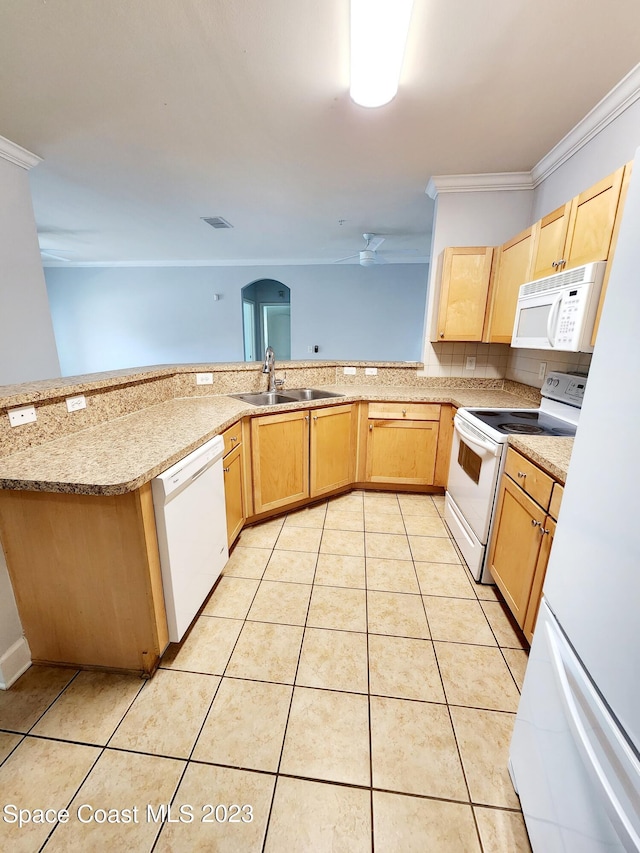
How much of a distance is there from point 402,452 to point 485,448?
103cm

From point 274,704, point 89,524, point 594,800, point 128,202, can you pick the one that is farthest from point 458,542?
point 128,202

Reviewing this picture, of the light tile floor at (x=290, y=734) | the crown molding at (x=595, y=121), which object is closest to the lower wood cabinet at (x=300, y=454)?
the light tile floor at (x=290, y=734)

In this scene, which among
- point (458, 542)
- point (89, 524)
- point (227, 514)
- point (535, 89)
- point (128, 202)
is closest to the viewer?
point (89, 524)

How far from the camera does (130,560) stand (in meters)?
1.20

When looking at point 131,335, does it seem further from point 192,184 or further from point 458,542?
point 458,542

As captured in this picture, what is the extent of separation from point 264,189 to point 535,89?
2036 millimetres

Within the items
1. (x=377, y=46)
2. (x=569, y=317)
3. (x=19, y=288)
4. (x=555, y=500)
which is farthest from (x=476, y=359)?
(x=19, y=288)

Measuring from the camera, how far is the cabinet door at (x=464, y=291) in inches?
102

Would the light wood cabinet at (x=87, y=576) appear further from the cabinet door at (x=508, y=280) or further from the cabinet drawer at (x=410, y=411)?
the cabinet door at (x=508, y=280)

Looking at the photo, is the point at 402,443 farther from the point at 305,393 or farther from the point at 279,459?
the point at 279,459

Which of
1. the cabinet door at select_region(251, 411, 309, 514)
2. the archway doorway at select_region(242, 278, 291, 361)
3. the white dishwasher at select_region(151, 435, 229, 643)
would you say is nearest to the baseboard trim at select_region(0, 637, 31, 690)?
the white dishwasher at select_region(151, 435, 229, 643)

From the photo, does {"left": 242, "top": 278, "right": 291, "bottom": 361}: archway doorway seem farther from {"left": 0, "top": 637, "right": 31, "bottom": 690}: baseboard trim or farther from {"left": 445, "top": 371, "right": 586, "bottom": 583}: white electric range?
{"left": 0, "top": 637, "right": 31, "bottom": 690}: baseboard trim

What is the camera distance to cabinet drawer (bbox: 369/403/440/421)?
2.69 meters

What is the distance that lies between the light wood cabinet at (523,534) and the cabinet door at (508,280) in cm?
124
